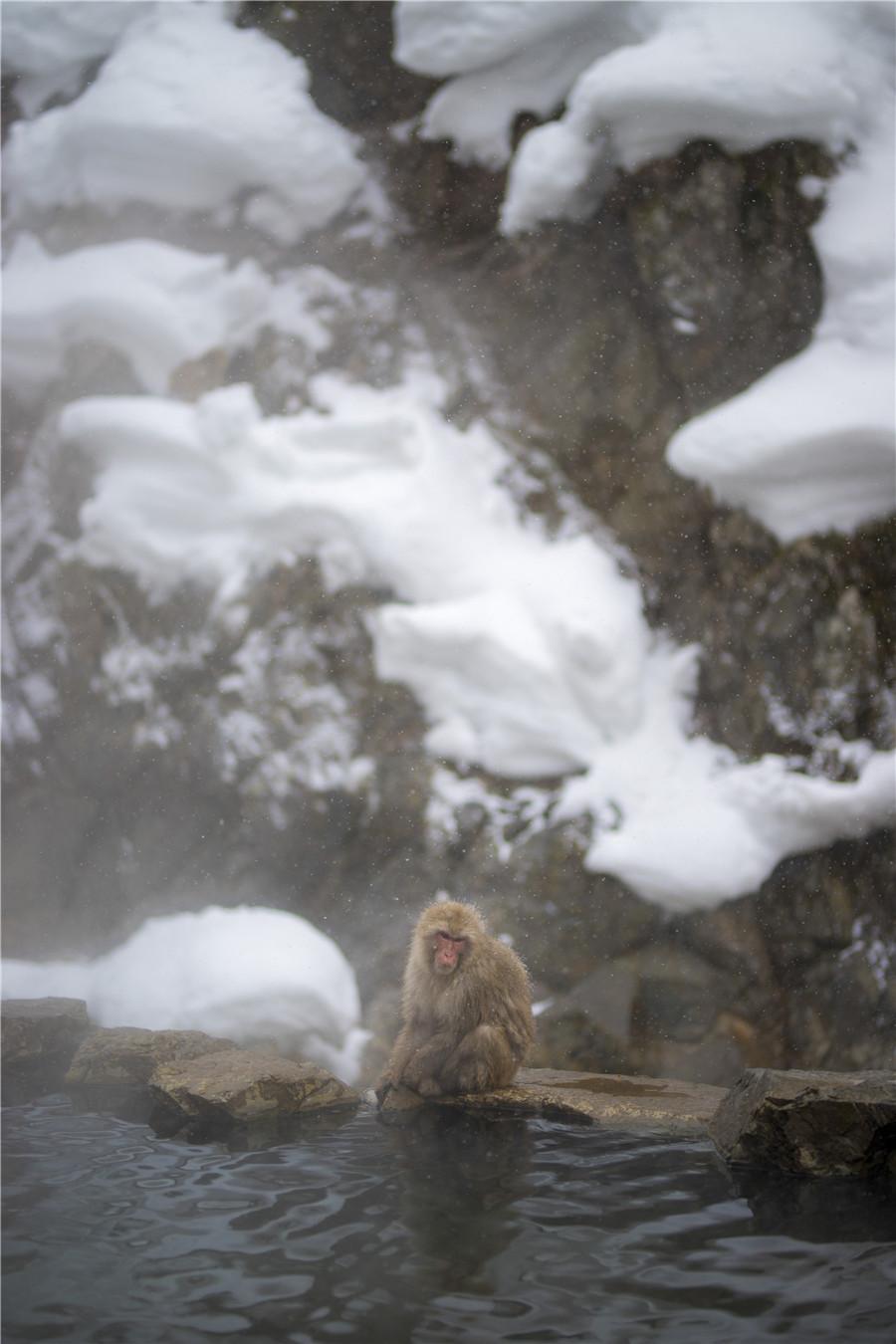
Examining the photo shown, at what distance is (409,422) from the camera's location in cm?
692

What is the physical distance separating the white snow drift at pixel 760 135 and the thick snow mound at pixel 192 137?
1.00 metres

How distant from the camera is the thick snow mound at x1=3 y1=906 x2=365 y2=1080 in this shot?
17.1 ft

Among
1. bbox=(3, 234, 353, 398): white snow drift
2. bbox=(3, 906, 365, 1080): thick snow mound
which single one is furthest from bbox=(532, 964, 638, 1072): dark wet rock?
bbox=(3, 234, 353, 398): white snow drift

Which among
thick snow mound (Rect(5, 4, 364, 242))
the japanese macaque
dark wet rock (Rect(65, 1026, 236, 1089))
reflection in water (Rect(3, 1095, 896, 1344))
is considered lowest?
reflection in water (Rect(3, 1095, 896, 1344))

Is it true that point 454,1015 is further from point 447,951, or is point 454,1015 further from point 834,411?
point 834,411

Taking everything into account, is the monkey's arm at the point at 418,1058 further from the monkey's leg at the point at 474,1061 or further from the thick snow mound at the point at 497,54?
the thick snow mound at the point at 497,54

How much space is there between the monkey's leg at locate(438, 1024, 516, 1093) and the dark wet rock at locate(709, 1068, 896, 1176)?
2.63ft

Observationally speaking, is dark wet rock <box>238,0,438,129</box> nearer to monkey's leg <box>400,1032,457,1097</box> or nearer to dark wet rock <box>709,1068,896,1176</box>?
monkey's leg <box>400,1032,457,1097</box>

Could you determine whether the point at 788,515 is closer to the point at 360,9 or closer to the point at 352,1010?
the point at 352,1010

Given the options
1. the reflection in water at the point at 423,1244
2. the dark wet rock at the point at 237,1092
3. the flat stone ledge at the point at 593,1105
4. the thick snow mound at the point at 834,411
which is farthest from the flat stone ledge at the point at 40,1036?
the thick snow mound at the point at 834,411

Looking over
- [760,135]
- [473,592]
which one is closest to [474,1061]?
[473,592]

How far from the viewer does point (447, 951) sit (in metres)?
3.29

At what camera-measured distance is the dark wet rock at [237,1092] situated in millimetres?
3098

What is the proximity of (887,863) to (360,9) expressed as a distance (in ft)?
21.0
